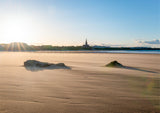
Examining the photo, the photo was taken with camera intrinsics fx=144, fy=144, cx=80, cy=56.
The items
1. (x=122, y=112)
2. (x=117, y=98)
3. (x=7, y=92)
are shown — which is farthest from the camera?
(x=7, y=92)

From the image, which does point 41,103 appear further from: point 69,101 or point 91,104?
point 91,104

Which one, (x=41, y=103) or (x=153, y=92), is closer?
(x=41, y=103)

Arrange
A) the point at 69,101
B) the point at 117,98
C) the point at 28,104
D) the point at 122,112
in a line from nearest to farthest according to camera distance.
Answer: the point at 122,112 < the point at 28,104 < the point at 69,101 < the point at 117,98

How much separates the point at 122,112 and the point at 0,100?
2204 millimetres

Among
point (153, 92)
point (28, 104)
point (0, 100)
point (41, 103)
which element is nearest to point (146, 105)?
point (153, 92)

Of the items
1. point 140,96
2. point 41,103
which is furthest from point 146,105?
point 41,103

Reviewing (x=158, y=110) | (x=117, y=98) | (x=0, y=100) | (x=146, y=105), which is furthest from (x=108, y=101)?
(x=0, y=100)

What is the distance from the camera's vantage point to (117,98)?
2.93 meters

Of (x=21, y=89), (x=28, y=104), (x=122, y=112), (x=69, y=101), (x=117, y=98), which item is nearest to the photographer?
(x=122, y=112)

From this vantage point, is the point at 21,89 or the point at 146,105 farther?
the point at 21,89

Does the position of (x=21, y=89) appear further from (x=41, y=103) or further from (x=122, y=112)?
(x=122, y=112)

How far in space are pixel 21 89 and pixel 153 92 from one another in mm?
3130

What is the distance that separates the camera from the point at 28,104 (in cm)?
255

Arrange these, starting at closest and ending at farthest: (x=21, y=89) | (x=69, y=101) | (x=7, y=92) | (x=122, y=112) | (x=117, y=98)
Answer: (x=122, y=112)
(x=69, y=101)
(x=117, y=98)
(x=7, y=92)
(x=21, y=89)
